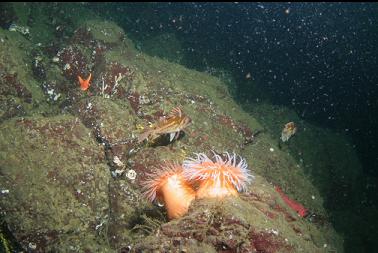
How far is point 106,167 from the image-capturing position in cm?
490

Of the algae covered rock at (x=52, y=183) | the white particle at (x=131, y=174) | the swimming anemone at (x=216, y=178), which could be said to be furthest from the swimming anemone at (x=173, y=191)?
the algae covered rock at (x=52, y=183)

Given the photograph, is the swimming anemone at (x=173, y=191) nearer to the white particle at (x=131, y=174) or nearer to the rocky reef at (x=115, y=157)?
the rocky reef at (x=115, y=157)

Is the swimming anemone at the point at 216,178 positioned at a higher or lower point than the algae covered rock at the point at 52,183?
higher

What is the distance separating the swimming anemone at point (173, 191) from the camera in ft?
12.1

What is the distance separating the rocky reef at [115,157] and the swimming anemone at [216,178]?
0.16m

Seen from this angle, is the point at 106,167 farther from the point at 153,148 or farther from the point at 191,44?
the point at 191,44

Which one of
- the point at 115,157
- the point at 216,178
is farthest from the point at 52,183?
the point at 216,178

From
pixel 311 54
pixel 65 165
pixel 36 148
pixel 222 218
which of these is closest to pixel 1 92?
pixel 36 148

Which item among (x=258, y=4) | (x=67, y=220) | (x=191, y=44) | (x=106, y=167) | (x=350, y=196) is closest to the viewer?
(x=67, y=220)

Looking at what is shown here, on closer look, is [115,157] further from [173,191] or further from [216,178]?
[216,178]

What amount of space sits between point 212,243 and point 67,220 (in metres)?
2.26

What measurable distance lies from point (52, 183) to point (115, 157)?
1052 mm

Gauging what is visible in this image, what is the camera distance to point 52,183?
434cm

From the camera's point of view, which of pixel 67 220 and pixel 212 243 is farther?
pixel 67 220
